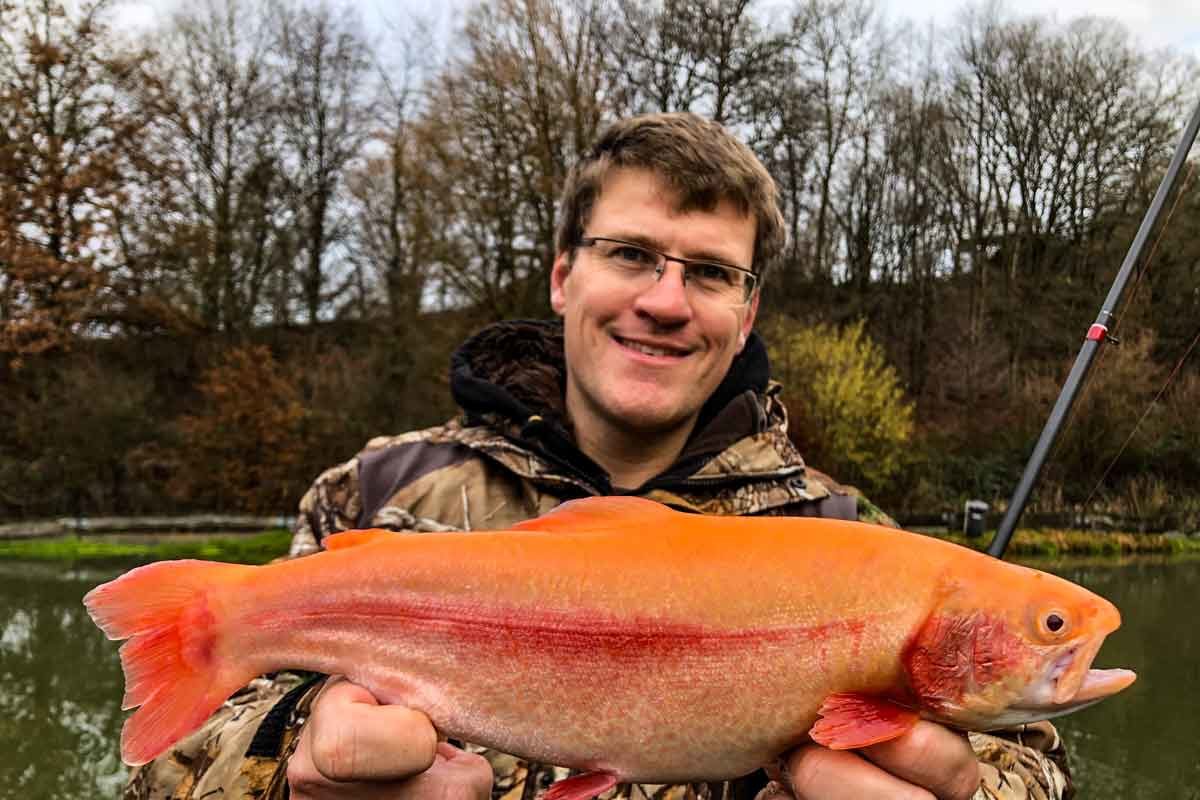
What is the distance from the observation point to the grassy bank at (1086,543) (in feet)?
54.4

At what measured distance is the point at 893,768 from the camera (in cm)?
167

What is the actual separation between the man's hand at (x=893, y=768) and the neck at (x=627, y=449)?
137cm

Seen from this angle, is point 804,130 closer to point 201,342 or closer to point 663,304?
point 201,342

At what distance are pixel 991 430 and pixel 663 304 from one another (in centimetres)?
2137

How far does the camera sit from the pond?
7.09 meters

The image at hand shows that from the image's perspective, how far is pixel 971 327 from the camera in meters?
27.3

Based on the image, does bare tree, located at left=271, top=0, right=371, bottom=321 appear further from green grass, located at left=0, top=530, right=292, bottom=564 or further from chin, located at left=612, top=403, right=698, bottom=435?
chin, located at left=612, top=403, right=698, bottom=435

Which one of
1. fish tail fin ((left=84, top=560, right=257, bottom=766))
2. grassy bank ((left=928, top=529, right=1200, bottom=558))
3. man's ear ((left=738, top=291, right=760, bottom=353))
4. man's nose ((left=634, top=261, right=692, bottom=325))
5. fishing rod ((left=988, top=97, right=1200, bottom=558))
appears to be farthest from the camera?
grassy bank ((left=928, top=529, right=1200, bottom=558))

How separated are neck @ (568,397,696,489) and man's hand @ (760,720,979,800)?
1.37 meters

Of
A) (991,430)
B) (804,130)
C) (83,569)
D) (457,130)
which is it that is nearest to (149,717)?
(83,569)

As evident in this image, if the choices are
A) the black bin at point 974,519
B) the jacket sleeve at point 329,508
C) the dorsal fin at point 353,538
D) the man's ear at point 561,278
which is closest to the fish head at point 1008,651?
the dorsal fin at point 353,538

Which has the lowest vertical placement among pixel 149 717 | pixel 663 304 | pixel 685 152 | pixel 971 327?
pixel 149 717

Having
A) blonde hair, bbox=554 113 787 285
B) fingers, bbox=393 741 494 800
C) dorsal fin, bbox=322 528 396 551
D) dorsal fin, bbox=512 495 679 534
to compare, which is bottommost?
fingers, bbox=393 741 494 800

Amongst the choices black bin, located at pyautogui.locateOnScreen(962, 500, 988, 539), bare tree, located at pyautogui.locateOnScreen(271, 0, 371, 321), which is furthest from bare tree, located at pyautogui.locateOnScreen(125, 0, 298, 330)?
black bin, located at pyautogui.locateOnScreen(962, 500, 988, 539)
